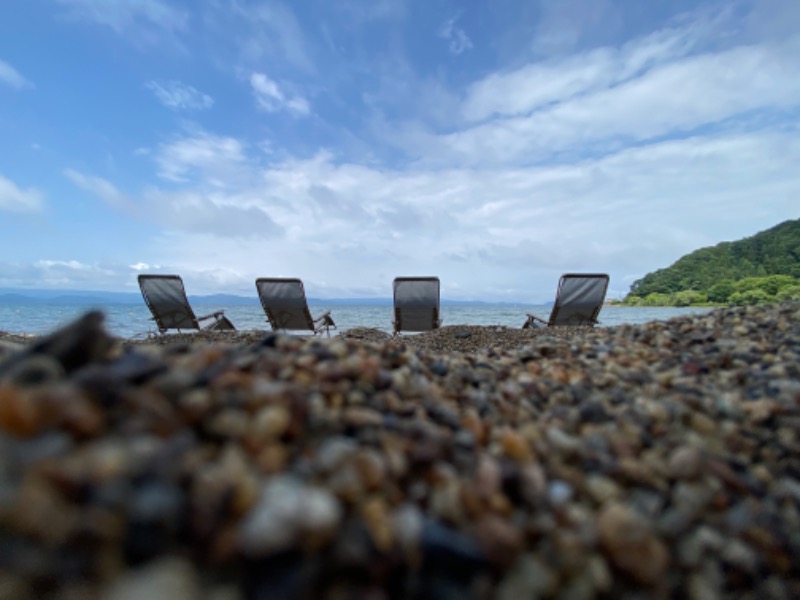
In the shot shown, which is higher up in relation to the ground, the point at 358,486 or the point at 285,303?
the point at 285,303

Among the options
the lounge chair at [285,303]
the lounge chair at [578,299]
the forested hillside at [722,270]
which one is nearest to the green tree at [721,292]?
the forested hillside at [722,270]

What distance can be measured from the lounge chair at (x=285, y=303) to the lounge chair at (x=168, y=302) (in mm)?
1141

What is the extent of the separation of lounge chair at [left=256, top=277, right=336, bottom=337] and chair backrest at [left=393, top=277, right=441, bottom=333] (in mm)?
1529

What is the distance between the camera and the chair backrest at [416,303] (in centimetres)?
809

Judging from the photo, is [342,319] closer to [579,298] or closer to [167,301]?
[167,301]

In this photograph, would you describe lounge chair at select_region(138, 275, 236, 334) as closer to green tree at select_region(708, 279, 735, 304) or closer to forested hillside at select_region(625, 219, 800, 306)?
green tree at select_region(708, 279, 735, 304)

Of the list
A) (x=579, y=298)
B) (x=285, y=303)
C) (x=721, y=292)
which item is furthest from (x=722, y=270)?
(x=285, y=303)

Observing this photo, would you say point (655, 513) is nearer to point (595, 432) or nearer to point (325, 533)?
point (595, 432)

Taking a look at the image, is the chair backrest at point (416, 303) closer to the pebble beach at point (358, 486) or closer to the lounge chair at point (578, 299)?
the lounge chair at point (578, 299)

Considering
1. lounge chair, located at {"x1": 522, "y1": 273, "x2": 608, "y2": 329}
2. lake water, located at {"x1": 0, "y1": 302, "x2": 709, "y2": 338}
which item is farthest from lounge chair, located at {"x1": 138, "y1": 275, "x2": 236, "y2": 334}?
lounge chair, located at {"x1": 522, "y1": 273, "x2": 608, "y2": 329}

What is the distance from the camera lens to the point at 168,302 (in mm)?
8172

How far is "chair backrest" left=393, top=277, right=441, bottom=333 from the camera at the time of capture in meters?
8.09

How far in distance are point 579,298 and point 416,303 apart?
3307mm

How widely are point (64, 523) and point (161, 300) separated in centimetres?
873
